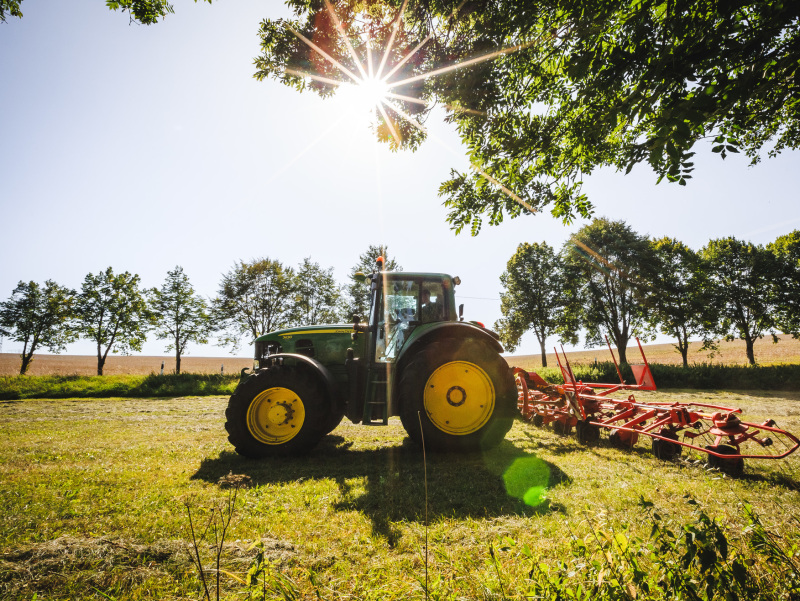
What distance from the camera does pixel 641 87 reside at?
9.56 feet

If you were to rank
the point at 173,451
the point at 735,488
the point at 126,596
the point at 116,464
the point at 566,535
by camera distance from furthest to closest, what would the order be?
the point at 173,451, the point at 116,464, the point at 735,488, the point at 566,535, the point at 126,596

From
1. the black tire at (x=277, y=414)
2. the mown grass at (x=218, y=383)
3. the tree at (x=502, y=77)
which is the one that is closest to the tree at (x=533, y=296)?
the mown grass at (x=218, y=383)

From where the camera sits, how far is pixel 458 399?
4805 millimetres

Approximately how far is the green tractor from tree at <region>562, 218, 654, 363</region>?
28206 mm

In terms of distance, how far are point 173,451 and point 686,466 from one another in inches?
282

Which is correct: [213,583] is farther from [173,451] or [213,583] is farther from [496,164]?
[496,164]

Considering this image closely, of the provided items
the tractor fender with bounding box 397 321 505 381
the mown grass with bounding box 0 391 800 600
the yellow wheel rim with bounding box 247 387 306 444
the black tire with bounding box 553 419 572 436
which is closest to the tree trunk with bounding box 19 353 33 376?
the mown grass with bounding box 0 391 800 600

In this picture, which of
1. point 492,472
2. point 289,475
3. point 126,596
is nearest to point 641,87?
point 492,472

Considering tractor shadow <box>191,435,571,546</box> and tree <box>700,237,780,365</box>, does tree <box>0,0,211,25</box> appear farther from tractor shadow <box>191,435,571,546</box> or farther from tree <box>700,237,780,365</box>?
tree <box>700,237,780,365</box>

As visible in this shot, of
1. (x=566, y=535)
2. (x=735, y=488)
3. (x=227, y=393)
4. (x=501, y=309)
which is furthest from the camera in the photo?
(x=501, y=309)

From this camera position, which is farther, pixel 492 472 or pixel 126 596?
pixel 492 472

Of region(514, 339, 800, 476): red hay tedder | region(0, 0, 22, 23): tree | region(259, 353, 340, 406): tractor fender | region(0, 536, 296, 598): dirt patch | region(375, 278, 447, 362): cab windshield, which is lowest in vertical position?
region(0, 536, 296, 598): dirt patch

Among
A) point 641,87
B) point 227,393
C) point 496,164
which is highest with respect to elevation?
point 496,164

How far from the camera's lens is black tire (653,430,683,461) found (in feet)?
15.3
